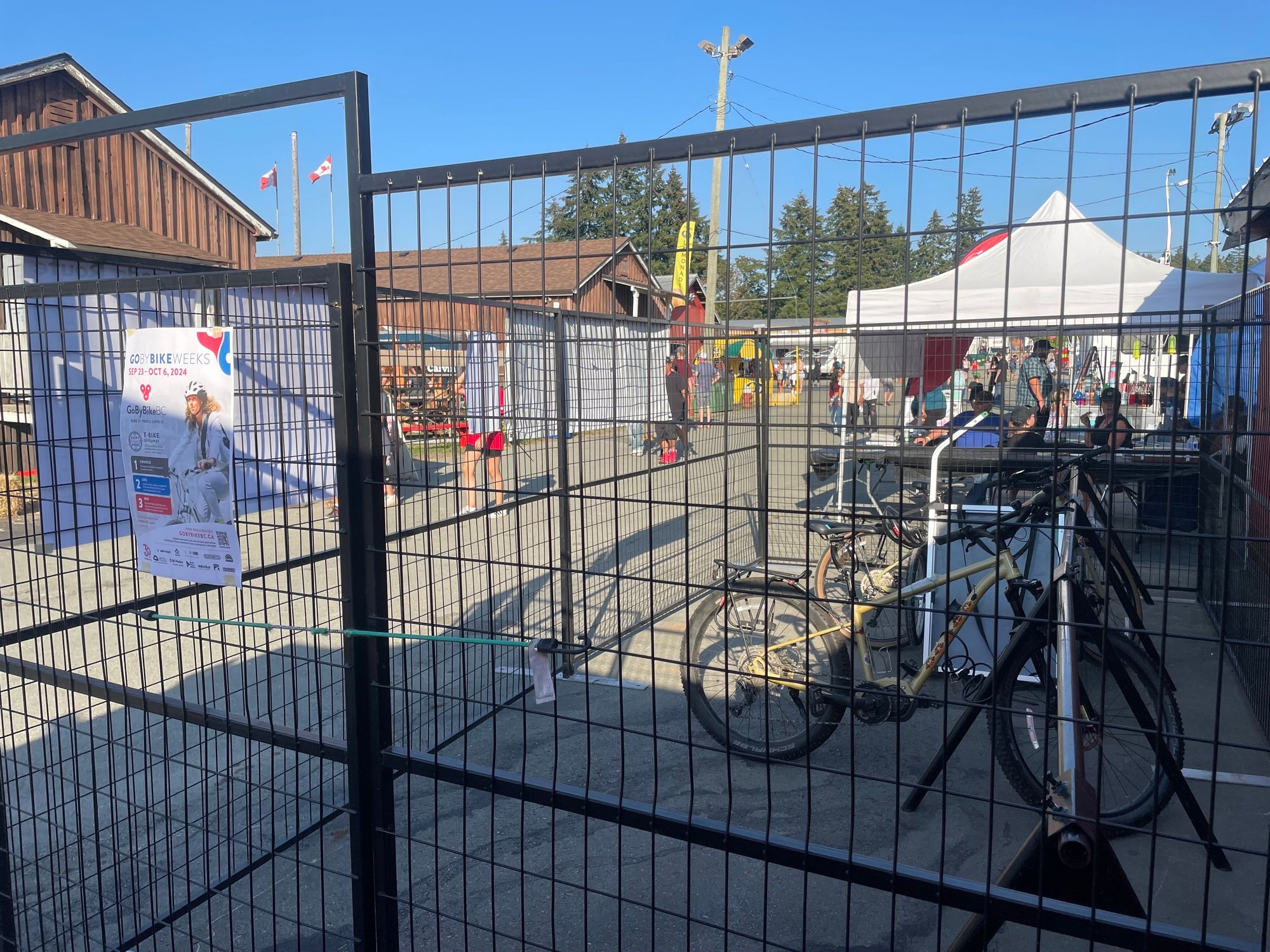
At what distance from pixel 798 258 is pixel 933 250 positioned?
0.24 meters

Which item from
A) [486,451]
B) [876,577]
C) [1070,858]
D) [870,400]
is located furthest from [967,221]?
[876,577]

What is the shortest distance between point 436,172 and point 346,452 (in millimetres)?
698

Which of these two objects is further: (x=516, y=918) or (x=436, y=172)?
(x=516, y=918)

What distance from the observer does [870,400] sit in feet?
9.86

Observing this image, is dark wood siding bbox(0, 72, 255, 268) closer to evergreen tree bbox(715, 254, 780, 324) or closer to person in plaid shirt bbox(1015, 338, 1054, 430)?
person in plaid shirt bbox(1015, 338, 1054, 430)

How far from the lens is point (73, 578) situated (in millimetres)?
8070

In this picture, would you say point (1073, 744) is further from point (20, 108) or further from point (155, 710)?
point (20, 108)

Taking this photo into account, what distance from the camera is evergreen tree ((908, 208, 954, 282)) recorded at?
4.91ft

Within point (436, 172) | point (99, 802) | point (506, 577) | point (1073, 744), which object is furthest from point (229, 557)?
point (506, 577)

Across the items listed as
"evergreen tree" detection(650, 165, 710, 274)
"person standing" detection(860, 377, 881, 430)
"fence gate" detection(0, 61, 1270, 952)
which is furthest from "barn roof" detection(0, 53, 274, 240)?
"evergreen tree" detection(650, 165, 710, 274)

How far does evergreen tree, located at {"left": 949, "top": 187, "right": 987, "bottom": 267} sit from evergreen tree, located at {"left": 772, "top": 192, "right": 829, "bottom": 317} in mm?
227

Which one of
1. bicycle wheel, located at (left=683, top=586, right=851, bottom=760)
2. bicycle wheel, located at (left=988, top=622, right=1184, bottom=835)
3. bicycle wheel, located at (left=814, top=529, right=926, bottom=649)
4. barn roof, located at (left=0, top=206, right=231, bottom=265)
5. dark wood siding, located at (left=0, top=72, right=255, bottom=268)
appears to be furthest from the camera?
dark wood siding, located at (left=0, top=72, right=255, bottom=268)

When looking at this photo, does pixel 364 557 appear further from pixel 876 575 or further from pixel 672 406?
pixel 876 575

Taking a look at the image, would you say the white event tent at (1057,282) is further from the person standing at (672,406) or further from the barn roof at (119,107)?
the barn roof at (119,107)
